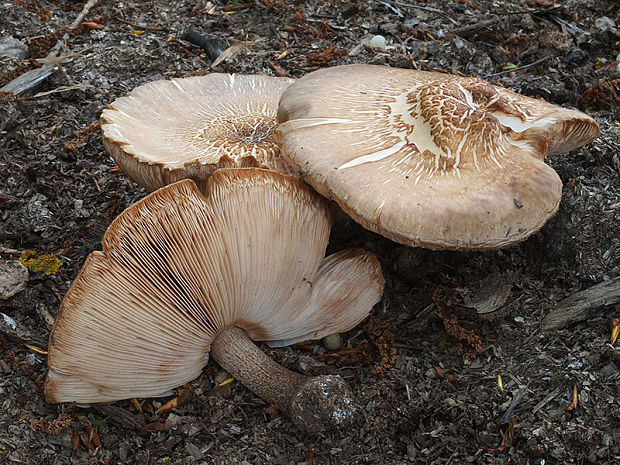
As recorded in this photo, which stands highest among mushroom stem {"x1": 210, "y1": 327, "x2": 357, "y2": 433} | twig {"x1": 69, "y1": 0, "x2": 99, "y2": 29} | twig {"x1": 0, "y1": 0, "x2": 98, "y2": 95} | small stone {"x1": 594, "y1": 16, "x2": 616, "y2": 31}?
twig {"x1": 69, "y1": 0, "x2": 99, "y2": 29}

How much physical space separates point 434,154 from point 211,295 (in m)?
1.42

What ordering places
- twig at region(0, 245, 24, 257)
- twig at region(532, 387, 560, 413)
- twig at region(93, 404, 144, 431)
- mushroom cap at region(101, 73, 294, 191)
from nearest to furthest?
twig at region(532, 387, 560, 413) → twig at region(93, 404, 144, 431) → mushroom cap at region(101, 73, 294, 191) → twig at region(0, 245, 24, 257)

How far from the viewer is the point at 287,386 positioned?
325 cm

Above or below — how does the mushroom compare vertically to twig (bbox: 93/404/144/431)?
above

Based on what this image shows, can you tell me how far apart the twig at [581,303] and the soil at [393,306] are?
54 millimetres

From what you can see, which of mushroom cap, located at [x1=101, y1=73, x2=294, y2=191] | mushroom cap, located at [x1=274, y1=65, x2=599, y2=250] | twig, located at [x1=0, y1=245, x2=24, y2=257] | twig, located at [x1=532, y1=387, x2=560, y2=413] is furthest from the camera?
twig, located at [x1=0, y1=245, x2=24, y2=257]

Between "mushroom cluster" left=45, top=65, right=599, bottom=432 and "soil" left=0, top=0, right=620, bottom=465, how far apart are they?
0.70 ft

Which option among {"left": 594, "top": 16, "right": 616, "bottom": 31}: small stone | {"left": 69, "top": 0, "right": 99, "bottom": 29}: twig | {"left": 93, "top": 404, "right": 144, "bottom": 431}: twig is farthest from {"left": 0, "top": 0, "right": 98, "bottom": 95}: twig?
{"left": 594, "top": 16, "right": 616, "bottom": 31}: small stone

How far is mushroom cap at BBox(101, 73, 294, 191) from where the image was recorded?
331 cm

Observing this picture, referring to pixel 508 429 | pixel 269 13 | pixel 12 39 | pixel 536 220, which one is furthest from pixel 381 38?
pixel 508 429

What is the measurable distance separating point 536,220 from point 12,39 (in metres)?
5.10

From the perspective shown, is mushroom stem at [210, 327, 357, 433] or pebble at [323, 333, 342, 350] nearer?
mushroom stem at [210, 327, 357, 433]

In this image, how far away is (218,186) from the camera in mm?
2830

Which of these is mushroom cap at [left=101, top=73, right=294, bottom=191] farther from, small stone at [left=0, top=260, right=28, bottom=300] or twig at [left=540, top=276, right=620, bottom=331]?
twig at [left=540, top=276, right=620, bottom=331]
